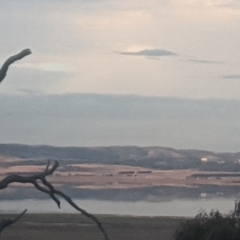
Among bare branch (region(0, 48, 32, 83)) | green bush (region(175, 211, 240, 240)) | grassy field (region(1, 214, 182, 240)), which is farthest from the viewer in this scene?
grassy field (region(1, 214, 182, 240))

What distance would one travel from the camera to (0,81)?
15.1 feet

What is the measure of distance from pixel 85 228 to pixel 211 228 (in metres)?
22.7

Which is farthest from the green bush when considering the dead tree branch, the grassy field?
the grassy field

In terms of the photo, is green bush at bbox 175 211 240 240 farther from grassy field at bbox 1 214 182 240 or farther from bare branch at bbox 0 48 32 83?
grassy field at bbox 1 214 182 240

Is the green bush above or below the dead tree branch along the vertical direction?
below

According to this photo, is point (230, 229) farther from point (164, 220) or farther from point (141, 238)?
point (164, 220)

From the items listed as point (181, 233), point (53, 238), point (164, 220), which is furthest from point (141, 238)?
point (181, 233)

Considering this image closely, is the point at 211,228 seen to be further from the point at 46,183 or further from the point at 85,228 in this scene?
the point at 85,228

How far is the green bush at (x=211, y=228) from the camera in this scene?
13.8 meters

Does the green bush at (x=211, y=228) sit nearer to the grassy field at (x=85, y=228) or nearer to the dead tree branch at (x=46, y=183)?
the dead tree branch at (x=46, y=183)

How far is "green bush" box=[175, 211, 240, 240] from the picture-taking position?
13797mm

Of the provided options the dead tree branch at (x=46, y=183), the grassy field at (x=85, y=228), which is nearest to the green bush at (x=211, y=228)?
the dead tree branch at (x=46, y=183)

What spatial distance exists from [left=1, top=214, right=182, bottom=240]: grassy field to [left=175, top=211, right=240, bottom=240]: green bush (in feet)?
53.9

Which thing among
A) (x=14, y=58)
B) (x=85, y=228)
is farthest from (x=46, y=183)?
(x=85, y=228)
